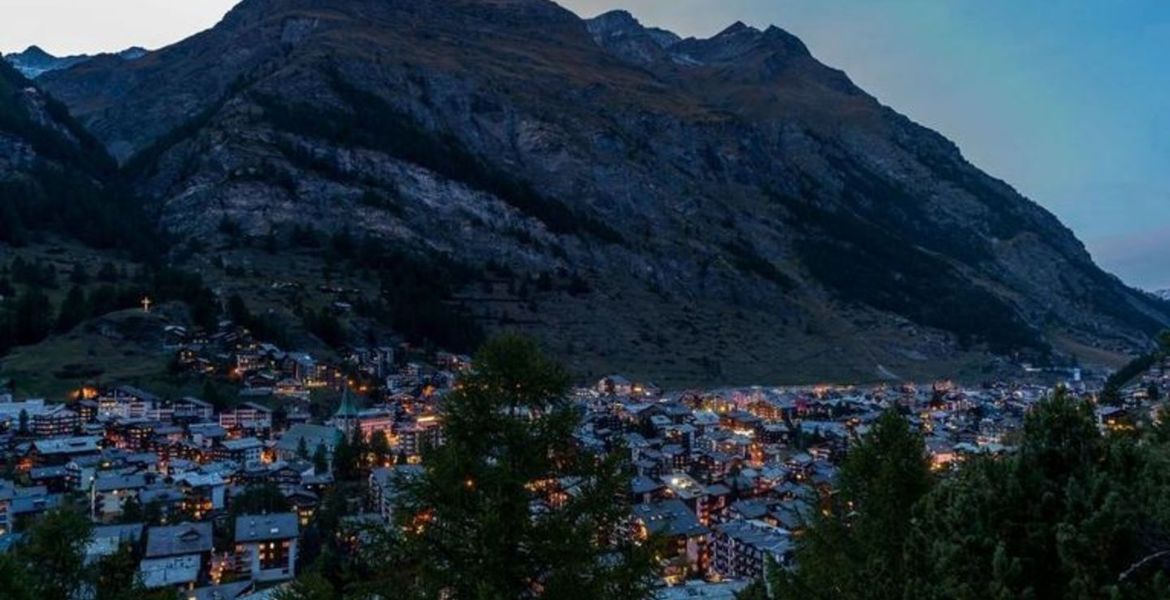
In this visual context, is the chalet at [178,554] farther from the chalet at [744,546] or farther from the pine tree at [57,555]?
the chalet at [744,546]

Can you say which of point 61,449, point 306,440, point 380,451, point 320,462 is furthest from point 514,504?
point 306,440

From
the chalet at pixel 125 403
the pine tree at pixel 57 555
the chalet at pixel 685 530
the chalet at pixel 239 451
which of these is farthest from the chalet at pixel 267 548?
the chalet at pixel 125 403

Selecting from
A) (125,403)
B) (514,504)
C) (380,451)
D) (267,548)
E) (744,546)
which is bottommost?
(267,548)

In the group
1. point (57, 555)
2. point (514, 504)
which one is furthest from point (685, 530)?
point (514, 504)

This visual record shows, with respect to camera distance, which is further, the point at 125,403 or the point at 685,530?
the point at 125,403

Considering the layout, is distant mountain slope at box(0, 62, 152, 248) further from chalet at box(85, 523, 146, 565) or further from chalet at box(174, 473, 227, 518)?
chalet at box(85, 523, 146, 565)

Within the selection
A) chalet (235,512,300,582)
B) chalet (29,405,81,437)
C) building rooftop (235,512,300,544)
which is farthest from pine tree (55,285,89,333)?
chalet (235,512,300,582)

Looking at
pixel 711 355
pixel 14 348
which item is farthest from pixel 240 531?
pixel 711 355

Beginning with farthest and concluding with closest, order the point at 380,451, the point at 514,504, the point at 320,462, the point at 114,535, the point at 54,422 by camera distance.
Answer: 1. the point at 54,422
2. the point at 380,451
3. the point at 320,462
4. the point at 114,535
5. the point at 514,504

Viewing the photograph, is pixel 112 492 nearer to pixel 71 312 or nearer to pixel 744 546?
pixel 744 546

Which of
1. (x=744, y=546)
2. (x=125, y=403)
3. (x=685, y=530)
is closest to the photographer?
(x=744, y=546)

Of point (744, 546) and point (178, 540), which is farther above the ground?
point (178, 540)

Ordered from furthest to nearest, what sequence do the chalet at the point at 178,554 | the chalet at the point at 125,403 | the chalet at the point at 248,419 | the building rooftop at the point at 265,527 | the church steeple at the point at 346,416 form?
the church steeple at the point at 346,416, the chalet at the point at 248,419, the chalet at the point at 125,403, the building rooftop at the point at 265,527, the chalet at the point at 178,554

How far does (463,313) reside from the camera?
548 feet
